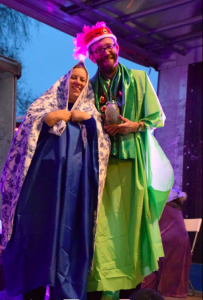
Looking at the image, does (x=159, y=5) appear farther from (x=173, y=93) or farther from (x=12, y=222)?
→ (x=12, y=222)

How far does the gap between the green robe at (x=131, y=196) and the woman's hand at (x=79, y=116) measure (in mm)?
235

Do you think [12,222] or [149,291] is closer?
[149,291]

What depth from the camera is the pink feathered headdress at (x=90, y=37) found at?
2.82 meters

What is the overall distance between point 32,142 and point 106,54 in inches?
28.6

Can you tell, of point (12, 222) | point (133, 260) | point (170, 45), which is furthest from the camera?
point (170, 45)

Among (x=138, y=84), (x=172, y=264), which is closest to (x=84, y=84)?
(x=138, y=84)

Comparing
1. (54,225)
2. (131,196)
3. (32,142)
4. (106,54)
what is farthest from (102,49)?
(54,225)

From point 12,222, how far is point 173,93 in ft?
12.4

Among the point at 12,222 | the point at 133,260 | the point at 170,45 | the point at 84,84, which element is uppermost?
the point at 170,45

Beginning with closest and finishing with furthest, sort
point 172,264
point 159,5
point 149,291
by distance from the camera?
point 149,291 → point 172,264 → point 159,5

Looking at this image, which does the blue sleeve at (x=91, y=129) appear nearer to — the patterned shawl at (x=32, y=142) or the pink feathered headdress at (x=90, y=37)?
the patterned shawl at (x=32, y=142)

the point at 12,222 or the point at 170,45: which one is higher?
the point at 170,45

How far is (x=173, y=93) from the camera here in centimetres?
577

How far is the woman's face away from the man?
12cm
